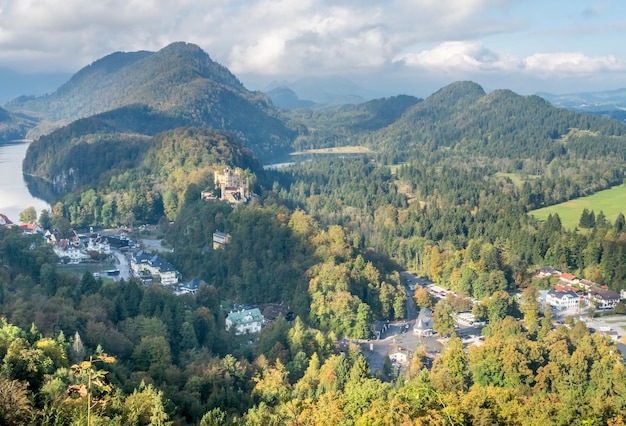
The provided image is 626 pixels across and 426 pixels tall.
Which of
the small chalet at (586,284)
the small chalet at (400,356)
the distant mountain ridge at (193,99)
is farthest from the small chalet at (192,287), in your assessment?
the distant mountain ridge at (193,99)

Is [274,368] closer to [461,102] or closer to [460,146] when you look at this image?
[460,146]

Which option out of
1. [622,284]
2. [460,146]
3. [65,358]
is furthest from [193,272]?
[460,146]

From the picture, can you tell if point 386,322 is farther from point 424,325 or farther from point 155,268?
point 155,268

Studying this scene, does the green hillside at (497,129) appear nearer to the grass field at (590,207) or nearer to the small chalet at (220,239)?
the grass field at (590,207)

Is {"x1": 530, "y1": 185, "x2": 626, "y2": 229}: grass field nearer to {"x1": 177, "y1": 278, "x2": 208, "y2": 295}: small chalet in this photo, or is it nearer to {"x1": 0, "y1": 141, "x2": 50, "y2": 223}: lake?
{"x1": 177, "y1": 278, "x2": 208, "y2": 295}: small chalet

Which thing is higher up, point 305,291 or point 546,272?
point 305,291

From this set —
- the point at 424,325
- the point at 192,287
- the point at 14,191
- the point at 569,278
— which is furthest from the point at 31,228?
the point at 569,278

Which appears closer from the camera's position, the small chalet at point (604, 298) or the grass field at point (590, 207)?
the small chalet at point (604, 298)
